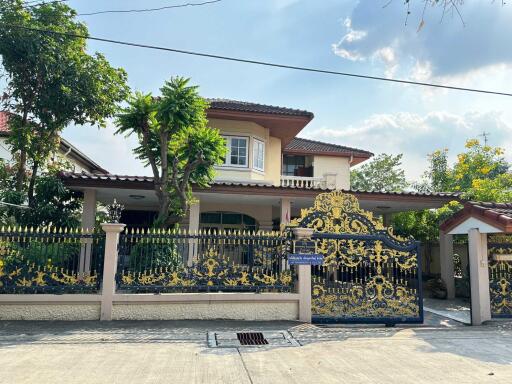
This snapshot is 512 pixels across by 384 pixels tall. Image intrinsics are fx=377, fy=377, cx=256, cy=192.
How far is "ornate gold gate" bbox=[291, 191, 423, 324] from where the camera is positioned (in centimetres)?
757

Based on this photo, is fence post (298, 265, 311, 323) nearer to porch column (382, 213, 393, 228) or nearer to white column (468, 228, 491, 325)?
white column (468, 228, 491, 325)

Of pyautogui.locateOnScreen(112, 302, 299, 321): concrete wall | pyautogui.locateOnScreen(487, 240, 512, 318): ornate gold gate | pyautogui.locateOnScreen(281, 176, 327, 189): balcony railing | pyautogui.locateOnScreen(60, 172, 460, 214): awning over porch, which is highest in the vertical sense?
pyautogui.locateOnScreen(281, 176, 327, 189): balcony railing

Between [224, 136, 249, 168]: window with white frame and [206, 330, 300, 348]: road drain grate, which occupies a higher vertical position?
[224, 136, 249, 168]: window with white frame

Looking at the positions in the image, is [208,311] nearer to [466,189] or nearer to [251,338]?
[251,338]

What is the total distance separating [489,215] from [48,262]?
29.1 ft

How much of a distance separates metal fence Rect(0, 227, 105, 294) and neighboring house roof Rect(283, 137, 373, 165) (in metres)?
14.0

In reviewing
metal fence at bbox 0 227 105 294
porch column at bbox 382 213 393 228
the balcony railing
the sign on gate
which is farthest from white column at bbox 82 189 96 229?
porch column at bbox 382 213 393 228

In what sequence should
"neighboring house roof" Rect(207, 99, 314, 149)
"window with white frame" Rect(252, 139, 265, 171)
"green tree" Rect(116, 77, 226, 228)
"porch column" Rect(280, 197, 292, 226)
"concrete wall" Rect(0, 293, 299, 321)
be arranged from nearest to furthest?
"concrete wall" Rect(0, 293, 299, 321)
"green tree" Rect(116, 77, 226, 228)
"porch column" Rect(280, 197, 292, 226)
"neighboring house roof" Rect(207, 99, 314, 149)
"window with white frame" Rect(252, 139, 265, 171)

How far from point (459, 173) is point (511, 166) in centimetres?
1544

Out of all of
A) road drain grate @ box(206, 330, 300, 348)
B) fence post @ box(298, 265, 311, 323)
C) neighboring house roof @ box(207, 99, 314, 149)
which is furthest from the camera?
neighboring house roof @ box(207, 99, 314, 149)

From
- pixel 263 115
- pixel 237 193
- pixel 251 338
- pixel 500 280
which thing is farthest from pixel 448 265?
pixel 251 338

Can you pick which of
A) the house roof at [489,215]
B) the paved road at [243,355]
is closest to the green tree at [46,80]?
the paved road at [243,355]

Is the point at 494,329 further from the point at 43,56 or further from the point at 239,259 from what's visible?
the point at 43,56

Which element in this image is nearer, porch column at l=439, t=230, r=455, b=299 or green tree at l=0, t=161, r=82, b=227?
green tree at l=0, t=161, r=82, b=227
